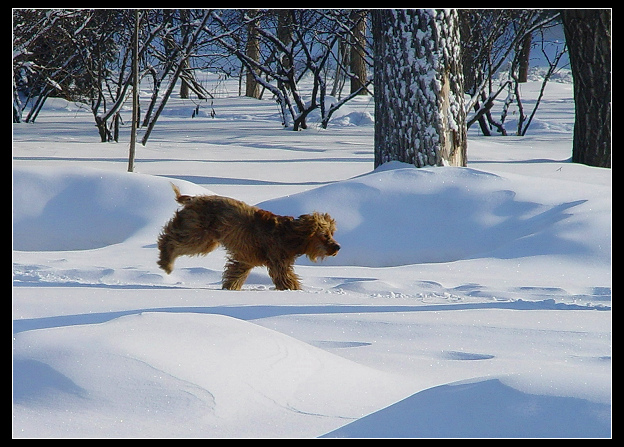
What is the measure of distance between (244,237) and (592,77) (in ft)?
22.5

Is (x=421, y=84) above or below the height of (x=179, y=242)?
above

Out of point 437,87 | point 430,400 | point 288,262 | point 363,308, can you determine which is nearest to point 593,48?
point 437,87

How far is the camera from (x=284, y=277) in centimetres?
572

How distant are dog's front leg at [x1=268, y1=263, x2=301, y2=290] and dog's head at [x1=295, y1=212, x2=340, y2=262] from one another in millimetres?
223

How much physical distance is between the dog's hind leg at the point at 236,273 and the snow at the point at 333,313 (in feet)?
0.61

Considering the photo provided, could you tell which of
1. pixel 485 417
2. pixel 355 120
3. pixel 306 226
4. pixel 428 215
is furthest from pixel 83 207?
pixel 355 120

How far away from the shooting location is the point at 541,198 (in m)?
7.36

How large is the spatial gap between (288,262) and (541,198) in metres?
2.88

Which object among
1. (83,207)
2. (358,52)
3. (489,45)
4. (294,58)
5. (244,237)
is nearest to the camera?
(244,237)

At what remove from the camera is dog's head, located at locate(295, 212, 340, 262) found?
19.2 feet

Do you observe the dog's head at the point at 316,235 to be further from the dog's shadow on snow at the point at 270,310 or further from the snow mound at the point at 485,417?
the snow mound at the point at 485,417

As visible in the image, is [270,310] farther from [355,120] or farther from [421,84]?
[355,120]

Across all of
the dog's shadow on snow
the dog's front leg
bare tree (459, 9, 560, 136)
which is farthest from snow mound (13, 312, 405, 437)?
bare tree (459, 9, 560, 136)

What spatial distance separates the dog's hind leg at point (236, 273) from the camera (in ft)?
19.0
